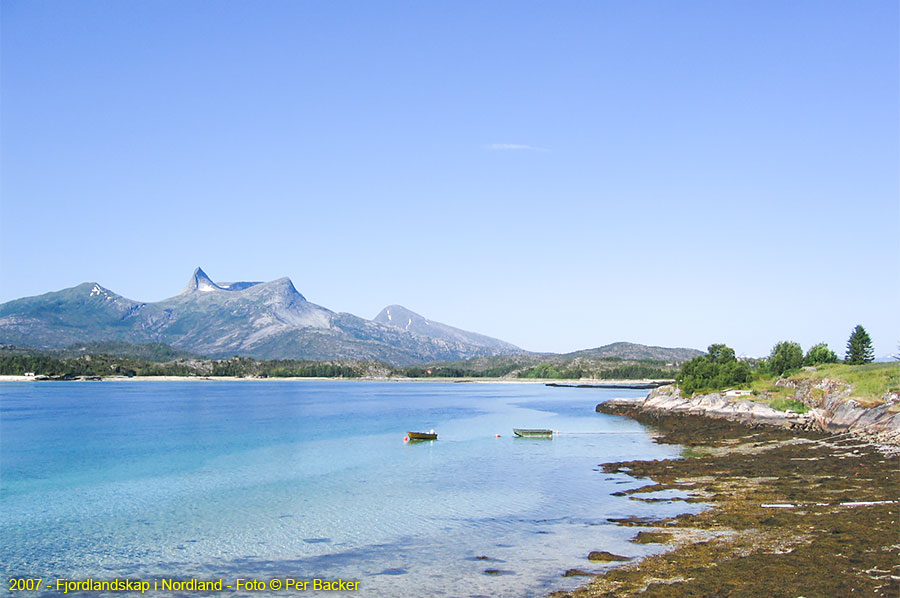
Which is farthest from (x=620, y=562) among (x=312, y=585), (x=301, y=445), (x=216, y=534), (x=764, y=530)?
(x=301, y=445)

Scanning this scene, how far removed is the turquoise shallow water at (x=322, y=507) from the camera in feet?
73.6

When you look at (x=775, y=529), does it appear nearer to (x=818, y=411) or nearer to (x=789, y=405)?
(x=818, y=411)

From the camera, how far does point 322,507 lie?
32.7 meters

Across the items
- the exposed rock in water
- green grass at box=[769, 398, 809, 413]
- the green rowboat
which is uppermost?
green grass at box=[769, 398, 809, 413]

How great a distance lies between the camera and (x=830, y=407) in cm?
5772

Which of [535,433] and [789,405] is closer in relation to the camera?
[789,405]

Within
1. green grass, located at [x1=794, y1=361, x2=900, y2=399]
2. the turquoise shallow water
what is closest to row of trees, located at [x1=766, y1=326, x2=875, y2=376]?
green grass, located at [x1=794, y1=361, x2=900, y2=399]

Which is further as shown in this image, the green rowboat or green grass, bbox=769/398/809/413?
the green rowboat

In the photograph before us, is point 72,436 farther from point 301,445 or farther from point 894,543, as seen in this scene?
point 894,543

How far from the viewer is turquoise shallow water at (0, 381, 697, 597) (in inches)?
883

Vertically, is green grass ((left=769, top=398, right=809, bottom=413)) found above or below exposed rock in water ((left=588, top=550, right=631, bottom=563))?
above

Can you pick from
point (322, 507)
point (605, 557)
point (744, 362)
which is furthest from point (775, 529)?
point (744, 362)

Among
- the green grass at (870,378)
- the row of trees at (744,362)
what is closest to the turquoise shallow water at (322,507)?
the green grass at (870,378)

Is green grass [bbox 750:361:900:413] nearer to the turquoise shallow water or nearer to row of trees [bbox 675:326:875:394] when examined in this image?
row of trees [bbox 675:326:875:394]
